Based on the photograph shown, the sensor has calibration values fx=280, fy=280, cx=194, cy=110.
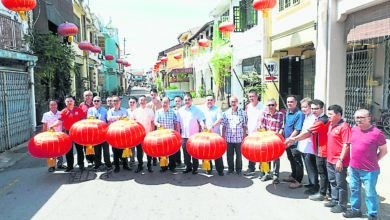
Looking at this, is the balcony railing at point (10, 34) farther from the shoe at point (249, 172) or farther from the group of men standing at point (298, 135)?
the shoe at point (249, 172)

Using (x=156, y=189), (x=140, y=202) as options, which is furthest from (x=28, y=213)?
(x=156, y=189)

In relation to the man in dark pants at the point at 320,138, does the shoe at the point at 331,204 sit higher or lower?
lower

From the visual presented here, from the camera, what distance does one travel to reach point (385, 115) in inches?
370

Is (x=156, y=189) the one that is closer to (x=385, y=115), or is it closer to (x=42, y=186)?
(x=42, y=186)

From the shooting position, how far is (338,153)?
4.20 m

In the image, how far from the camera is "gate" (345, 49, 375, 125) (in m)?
9.66

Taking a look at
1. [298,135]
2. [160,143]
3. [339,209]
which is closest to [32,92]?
[160,143]

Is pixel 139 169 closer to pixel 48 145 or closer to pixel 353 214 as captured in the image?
pixel 48 145

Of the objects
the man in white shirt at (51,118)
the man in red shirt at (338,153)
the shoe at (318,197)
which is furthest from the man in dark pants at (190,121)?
the man in white shirt at (51,118)

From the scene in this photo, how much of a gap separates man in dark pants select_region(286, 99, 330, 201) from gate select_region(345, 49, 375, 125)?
588 centimetres

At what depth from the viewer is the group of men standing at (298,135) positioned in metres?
3.87

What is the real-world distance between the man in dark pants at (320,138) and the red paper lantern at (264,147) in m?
0.28

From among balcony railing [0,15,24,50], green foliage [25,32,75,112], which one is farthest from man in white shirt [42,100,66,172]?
green foliage [25,32,75,112]

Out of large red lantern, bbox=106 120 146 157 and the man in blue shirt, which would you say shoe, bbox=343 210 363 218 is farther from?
the man in blue shirt
